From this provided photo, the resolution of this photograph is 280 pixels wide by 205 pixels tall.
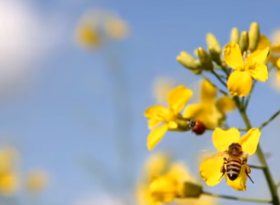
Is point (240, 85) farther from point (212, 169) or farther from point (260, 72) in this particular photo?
point (212, 169)

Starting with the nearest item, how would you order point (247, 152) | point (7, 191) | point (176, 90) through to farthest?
point (247, 152), point (176, 90), point (7, 191)

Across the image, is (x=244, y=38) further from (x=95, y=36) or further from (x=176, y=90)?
(x=95, y=36)

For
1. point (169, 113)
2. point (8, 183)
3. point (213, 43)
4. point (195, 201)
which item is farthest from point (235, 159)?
point (8, 183)

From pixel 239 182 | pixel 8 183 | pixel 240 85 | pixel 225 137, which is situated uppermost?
pixel 8 183

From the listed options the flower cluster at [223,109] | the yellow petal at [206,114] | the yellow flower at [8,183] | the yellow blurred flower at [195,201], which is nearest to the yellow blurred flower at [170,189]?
the flower cluster at [223,109]

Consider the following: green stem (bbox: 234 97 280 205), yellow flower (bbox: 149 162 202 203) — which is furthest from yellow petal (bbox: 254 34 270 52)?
yellow flower (bbox: 149 162 202 203)

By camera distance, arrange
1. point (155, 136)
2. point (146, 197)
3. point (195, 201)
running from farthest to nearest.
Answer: point (195, 201), point (146, 197), point (155, 136)

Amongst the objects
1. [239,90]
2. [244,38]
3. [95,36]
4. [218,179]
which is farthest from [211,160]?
[95,36]
